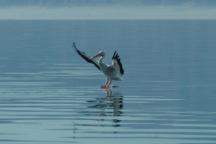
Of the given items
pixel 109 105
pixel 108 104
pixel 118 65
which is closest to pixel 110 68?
pixel 118 65

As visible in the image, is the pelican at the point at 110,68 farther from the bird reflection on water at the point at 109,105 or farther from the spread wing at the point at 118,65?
the bird reflection on water at the point at 109,105

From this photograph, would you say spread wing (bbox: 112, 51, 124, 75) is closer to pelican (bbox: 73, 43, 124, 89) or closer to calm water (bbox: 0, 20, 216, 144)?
pelican (bbox: 73, 43, 124, 89)

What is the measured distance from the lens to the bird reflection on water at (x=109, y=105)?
2759 cm

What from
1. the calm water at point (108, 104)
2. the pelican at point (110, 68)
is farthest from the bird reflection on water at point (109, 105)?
the pelican at point (110, 68)

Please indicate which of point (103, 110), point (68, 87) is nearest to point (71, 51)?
point (68, 87)

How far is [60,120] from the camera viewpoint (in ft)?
87.8

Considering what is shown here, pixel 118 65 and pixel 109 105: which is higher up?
pixel 118 65

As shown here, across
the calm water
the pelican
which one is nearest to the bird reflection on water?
the calm water

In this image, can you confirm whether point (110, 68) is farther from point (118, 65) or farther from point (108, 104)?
point (108, 104)

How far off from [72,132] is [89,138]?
0.93 meters

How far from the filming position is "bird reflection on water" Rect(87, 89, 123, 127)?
2759 cm

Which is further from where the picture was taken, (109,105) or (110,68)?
(110,68)

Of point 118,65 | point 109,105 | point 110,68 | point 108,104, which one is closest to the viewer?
point 109,105

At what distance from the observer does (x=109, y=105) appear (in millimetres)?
30219
